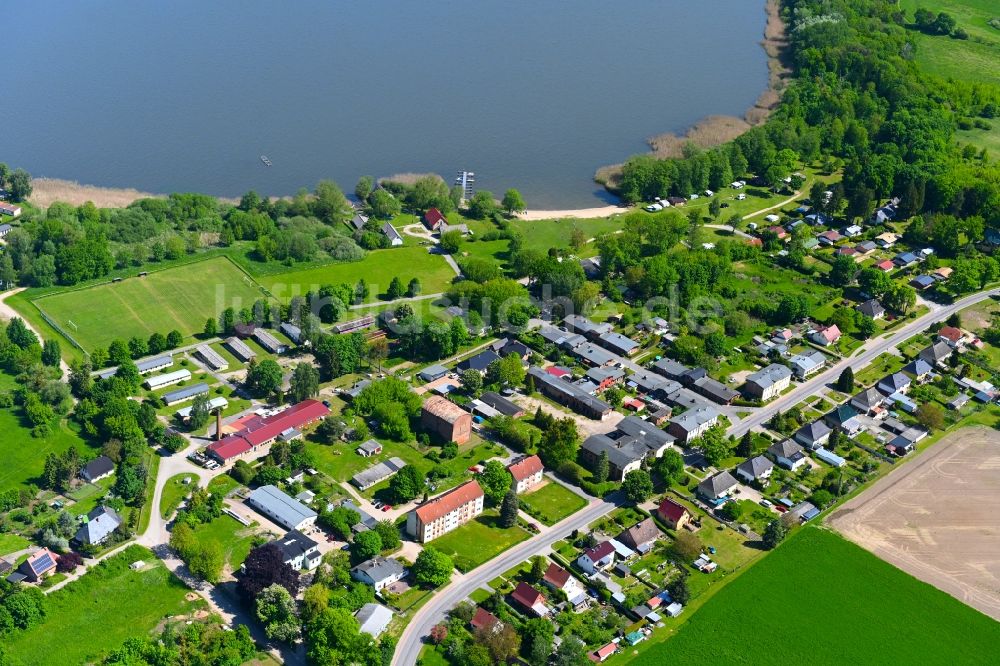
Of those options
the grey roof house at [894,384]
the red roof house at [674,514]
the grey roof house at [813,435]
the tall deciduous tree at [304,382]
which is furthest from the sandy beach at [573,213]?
the red roof house at [674,514]

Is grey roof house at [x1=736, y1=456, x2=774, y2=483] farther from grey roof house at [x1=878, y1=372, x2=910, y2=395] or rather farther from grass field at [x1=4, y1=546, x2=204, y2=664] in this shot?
grass field at [x1=4, y1=546, x2=204, y2=664]

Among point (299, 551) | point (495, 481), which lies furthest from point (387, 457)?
point (299, 551)

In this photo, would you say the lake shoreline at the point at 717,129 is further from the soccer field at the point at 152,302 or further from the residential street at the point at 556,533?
the soccer field at the point at 152,302

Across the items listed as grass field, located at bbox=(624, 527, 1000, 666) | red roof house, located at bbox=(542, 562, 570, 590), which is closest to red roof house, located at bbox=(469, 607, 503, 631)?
red roof house, located at bbox=(542, 562, 570, 590)

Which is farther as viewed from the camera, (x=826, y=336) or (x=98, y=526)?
(x=826, y=336)

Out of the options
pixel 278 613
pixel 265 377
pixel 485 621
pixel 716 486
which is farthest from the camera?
pixel 265 377

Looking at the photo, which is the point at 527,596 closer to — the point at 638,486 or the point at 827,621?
the point at 638,486
